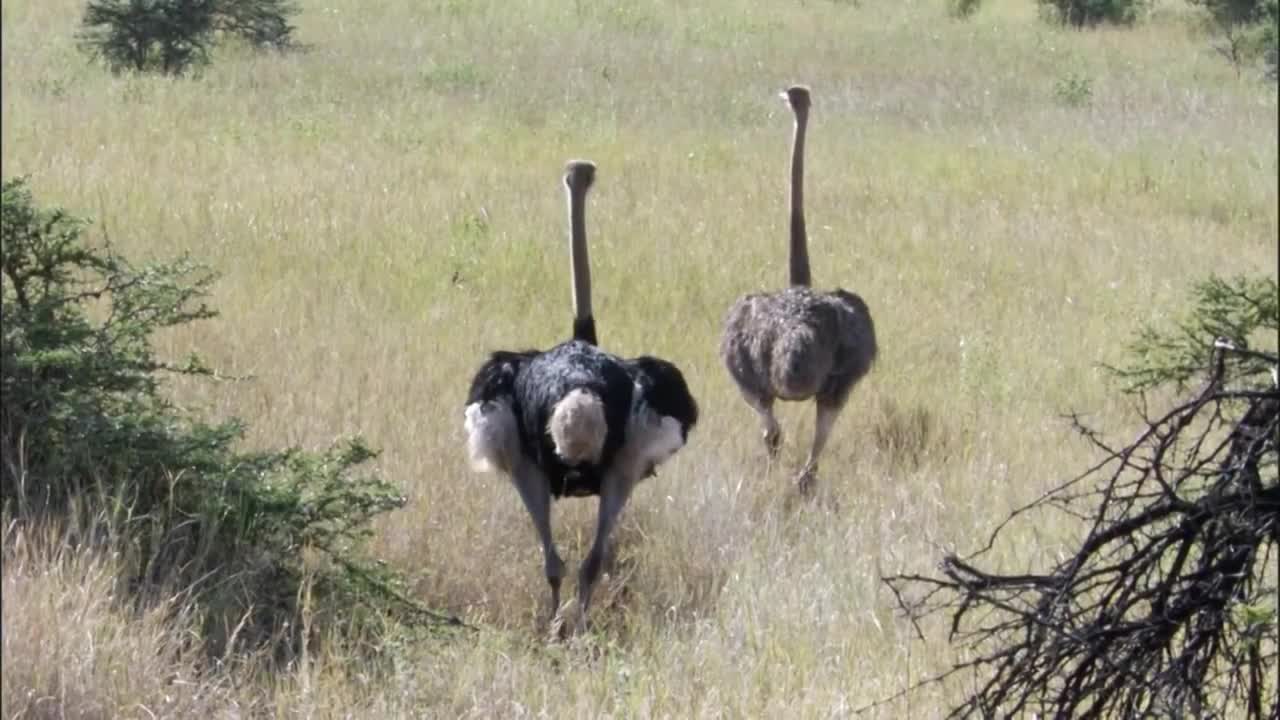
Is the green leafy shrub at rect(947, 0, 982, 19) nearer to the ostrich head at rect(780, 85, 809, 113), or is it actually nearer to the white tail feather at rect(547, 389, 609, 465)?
the ostrich head at rect(780, 85, 809, 113)

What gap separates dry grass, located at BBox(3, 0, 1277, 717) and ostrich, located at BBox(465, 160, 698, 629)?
1.20 feet

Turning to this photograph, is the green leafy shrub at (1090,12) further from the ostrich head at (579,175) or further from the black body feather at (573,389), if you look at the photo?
the black body feather at (573,389)

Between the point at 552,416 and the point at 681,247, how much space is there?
5620mm

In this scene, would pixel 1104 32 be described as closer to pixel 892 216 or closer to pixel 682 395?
pixel 892 216

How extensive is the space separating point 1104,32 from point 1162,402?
12.2 m

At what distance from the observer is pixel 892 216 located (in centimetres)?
1270

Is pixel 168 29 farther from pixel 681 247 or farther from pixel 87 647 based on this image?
pixel 87 647

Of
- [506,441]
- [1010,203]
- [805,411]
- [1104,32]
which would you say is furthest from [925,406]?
[1104,32]

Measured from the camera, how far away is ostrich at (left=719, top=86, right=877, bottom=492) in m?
7.26

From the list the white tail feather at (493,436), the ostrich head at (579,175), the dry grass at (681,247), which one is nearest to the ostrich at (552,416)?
the white tail feather at (493,436)

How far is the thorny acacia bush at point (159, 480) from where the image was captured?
5.26 meters

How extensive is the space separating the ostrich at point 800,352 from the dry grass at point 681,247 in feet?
0.81

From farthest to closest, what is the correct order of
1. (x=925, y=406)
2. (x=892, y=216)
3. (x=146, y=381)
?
(x=892, y=216)
(x=925, y=406)
(x=146, y=381)

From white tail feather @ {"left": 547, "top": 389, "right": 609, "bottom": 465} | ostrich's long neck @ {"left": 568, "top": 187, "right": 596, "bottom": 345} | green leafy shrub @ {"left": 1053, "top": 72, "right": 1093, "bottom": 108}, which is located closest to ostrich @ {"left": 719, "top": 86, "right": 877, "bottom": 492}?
ostrich's long neck @ {"left": 568, "top": 187, "right": 596, "bottom": 345}
